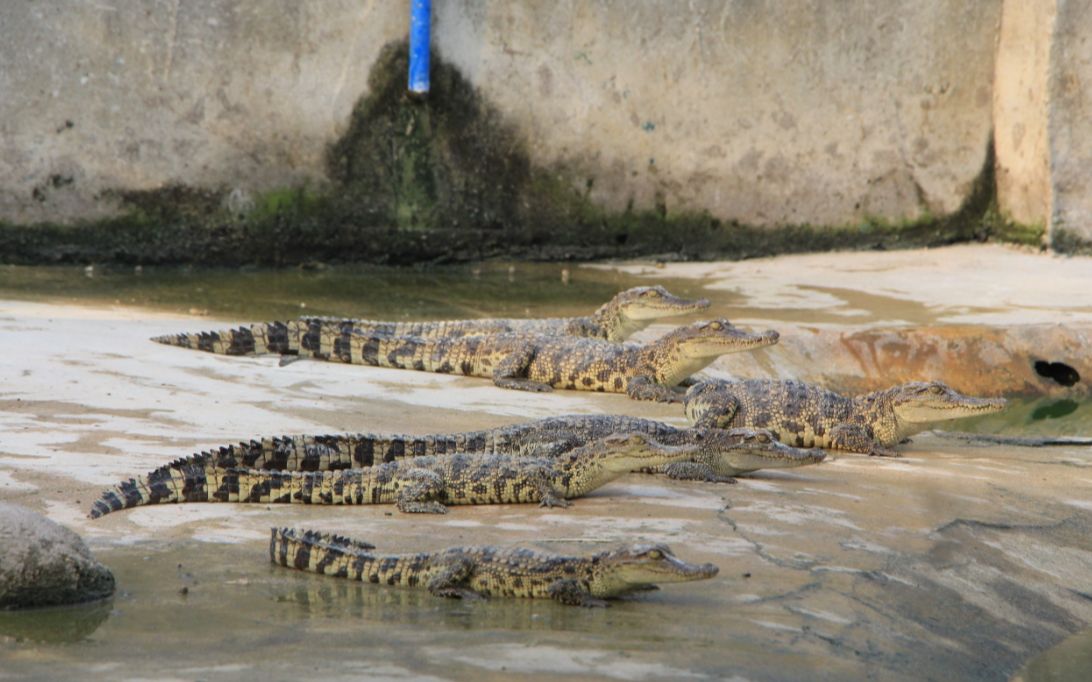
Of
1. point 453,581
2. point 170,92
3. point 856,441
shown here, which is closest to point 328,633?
point 453,581

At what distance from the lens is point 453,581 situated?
14.6ft

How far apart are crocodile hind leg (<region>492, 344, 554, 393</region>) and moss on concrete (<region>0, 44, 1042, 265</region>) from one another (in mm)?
4699

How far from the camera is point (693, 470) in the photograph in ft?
20.4

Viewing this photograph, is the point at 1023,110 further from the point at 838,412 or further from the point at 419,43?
the point at 838,412

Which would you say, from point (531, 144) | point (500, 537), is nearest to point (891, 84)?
point (531, 144)

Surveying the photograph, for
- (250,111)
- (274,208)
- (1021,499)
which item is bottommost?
(1021,499)

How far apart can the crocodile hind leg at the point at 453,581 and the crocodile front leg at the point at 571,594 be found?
0.21 meters

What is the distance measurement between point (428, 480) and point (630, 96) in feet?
28.4

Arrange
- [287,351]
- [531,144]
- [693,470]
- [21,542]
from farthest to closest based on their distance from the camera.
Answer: [531,144] → [287,351] → [693,470] → [21,542]

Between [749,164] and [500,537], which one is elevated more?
[749,164]

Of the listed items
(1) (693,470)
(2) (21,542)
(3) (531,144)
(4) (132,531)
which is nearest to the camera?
(2) (21,542)

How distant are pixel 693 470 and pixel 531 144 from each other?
770 centimetres

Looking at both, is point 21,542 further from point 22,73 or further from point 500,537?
point 22,73

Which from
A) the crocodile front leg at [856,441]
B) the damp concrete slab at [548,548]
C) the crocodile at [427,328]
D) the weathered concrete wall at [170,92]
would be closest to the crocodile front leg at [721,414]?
the crocodile front leg at [856,441]
